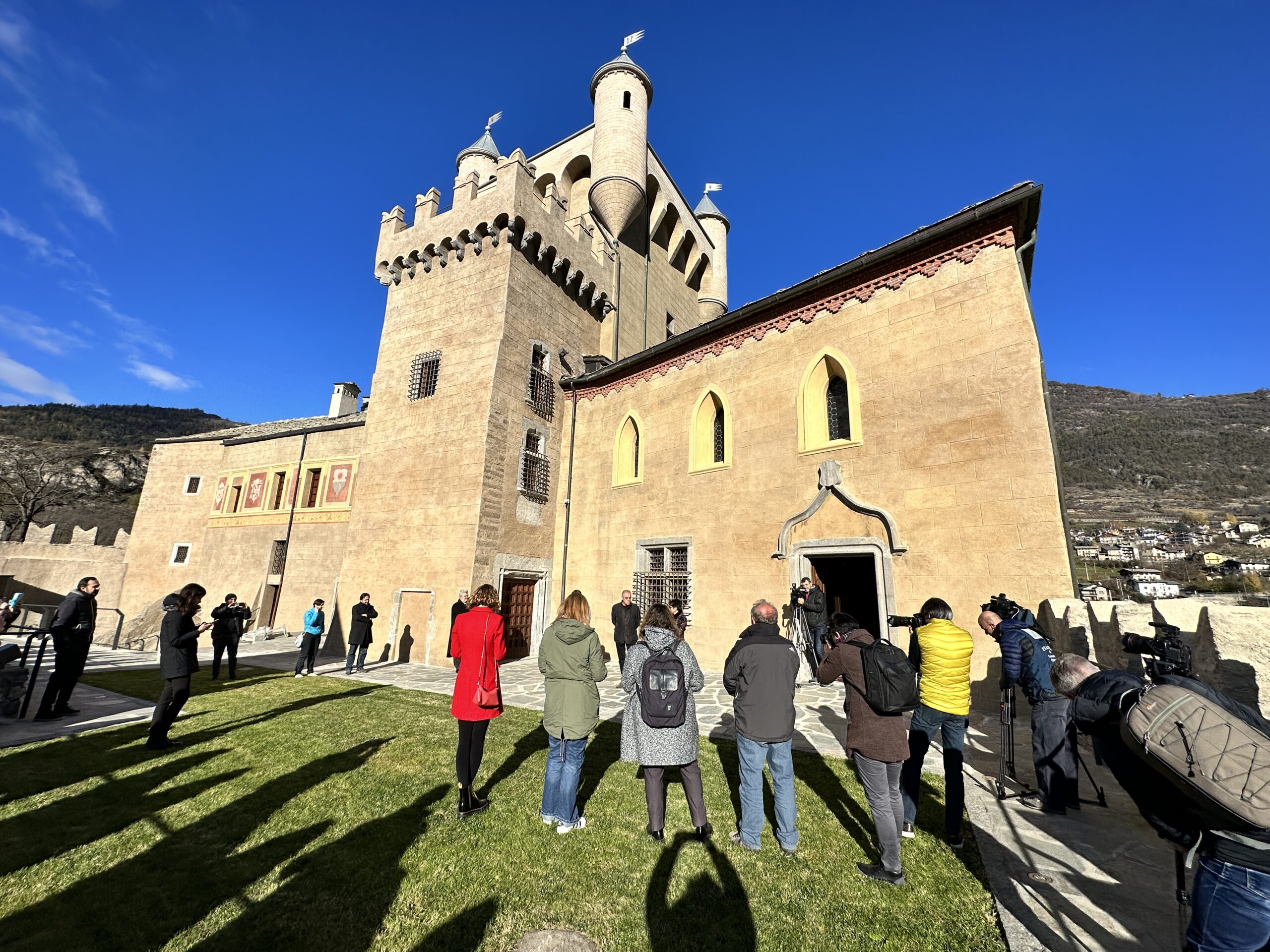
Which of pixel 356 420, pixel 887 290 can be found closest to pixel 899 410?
pixel 887 290

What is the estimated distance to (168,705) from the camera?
19.2ft

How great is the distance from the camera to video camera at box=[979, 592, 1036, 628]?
5043mm

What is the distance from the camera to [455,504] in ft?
44.6

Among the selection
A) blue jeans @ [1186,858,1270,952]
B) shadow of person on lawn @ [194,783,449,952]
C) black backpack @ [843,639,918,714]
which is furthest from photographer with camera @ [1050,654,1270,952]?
shadow of person on lawn @ [194,783,449,952]

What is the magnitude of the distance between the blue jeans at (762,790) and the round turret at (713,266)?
23.8 metres

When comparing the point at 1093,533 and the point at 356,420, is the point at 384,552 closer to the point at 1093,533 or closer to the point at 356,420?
the point at 356,420

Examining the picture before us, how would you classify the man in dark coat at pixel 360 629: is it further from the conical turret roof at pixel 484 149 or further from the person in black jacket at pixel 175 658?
the conical turret roof at pixel 484 149

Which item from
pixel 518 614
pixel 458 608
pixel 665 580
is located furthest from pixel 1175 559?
pixel 458 608

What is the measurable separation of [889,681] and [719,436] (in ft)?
32.9

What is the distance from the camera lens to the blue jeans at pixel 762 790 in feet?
12.8

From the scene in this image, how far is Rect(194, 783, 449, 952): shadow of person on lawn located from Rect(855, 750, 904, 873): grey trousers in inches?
131

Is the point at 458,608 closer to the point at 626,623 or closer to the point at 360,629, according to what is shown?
the point at 360,629

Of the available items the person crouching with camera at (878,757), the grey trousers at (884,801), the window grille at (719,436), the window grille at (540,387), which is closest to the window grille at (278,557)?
the window grille at (540,387)

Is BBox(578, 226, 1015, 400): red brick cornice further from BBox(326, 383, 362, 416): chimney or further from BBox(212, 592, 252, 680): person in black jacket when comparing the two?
BBox(326, 383, 362, 416): chimney
